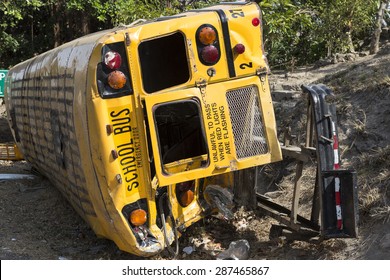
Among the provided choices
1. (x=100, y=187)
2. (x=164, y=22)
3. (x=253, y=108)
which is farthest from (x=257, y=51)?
(x=100, y=187)

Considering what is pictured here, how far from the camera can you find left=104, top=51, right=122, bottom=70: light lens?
5.44 metres

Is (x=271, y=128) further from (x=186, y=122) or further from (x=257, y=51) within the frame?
(x=186, y=122)

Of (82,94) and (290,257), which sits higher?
(82,94)

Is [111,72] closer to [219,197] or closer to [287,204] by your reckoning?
[219,197]

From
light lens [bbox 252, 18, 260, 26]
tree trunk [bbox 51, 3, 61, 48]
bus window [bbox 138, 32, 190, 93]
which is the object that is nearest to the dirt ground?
bus window [bbox 138, 32, 190, 93]

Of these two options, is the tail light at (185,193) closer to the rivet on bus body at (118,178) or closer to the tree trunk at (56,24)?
the rivet on bus body at (118,178)

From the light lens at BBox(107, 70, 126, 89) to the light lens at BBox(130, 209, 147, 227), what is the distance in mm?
1158

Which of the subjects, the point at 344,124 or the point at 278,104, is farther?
the point at 278,104

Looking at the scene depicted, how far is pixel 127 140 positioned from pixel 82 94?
1.95 ft

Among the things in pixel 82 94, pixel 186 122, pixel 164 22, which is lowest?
pixel 186 122

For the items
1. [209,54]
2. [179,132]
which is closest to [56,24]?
[179,132]

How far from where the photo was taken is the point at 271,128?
19.1ft

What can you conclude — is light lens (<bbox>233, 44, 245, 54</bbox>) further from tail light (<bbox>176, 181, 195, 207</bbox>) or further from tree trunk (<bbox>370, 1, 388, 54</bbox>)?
tree trunk (<bbox>370, 1, 388, 54</bbox>)

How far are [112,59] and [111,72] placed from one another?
0.12 m
